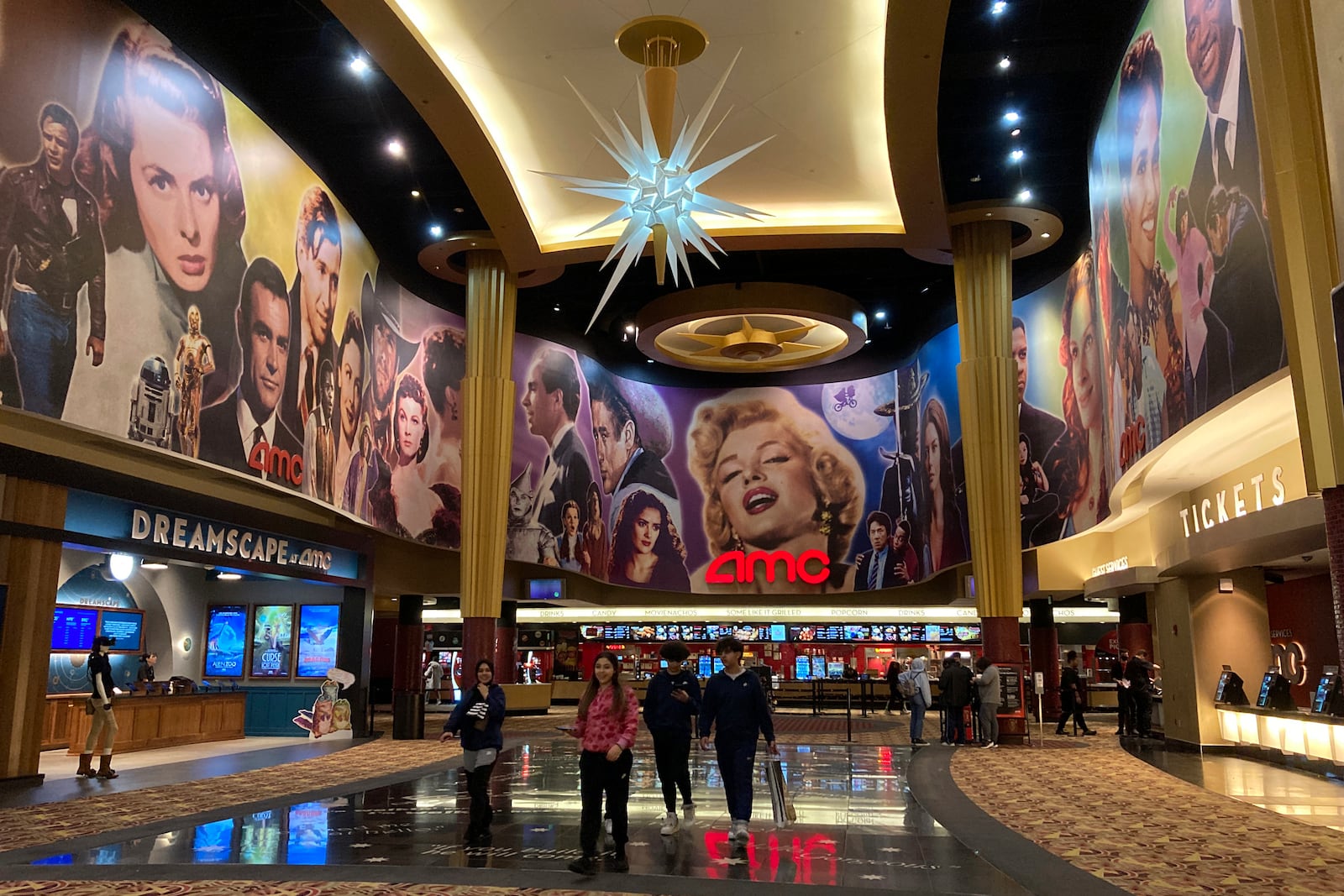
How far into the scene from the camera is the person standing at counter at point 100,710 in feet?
38.1

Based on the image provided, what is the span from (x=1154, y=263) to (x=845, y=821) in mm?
7240

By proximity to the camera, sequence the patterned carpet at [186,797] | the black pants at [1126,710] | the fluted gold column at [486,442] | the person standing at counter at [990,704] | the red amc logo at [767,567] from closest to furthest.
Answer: the patterned carpet at [186,797] → the person standing at counter at [990,704] → the black pants at [1126,710] → the fluted gold column at [486,442] → the red amc logo at [767,567]

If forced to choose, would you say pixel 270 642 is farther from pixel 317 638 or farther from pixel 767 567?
pixel 767 567

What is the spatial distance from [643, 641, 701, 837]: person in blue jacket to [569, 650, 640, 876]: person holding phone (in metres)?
0.51

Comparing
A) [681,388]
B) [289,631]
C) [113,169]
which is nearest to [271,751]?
[289,631]

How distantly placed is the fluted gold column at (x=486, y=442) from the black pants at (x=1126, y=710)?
11.7m

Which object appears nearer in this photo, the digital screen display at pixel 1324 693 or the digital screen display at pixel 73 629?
the digital screen display at pixel 1324 693

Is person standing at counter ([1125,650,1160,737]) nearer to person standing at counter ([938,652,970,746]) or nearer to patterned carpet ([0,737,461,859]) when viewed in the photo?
person standing at counter ([938,652,970,746])

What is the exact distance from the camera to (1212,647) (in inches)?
598

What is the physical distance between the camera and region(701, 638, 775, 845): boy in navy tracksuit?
285 inches

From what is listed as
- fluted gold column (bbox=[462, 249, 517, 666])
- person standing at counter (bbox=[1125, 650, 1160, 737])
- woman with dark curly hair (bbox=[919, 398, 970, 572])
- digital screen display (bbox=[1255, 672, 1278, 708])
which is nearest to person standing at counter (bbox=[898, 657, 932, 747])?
person standing at counter (bbox=[1125, 650, 1160, 737])

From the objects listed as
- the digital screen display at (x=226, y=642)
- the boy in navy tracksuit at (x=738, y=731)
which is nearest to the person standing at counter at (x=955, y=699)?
the boy in navy tracksuit at (x=738, y=731)

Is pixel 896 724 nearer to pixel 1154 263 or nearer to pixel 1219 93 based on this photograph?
pixel 1154 263

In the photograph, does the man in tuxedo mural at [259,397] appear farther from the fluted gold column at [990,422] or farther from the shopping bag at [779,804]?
the fluted gold column at [990,422]
